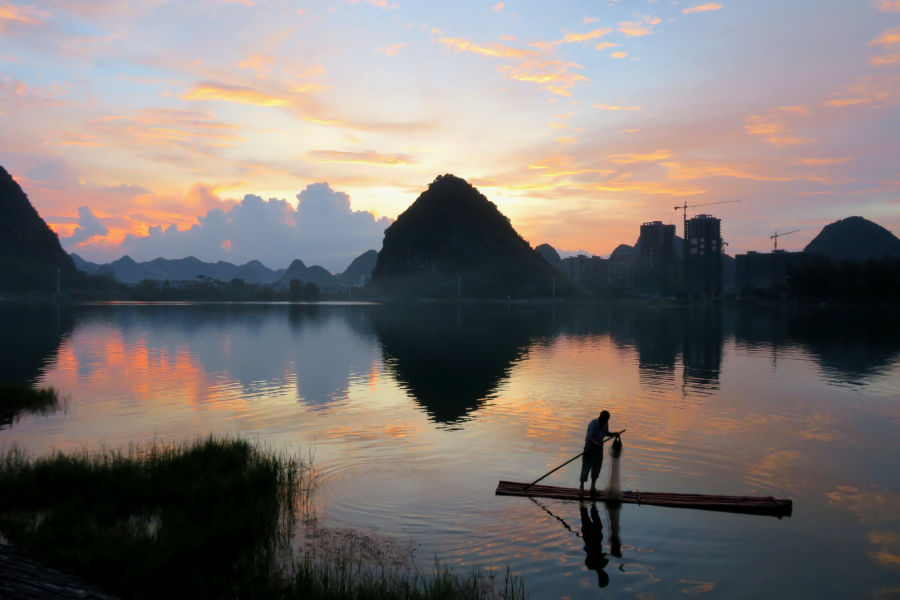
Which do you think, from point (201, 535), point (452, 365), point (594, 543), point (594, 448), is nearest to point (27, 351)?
point (452, 365)

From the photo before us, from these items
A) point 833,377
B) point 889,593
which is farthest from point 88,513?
point 833,377

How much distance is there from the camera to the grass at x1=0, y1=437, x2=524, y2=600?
1017 centimetres

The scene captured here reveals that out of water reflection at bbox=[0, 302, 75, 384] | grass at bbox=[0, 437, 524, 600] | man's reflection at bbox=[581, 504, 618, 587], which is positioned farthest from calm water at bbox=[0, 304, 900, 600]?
grass at bbox=[0, 437, 524, 600]

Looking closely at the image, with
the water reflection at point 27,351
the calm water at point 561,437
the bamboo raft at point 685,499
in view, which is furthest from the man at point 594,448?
the water reflection at point 27,351

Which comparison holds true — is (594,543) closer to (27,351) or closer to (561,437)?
(561,437)

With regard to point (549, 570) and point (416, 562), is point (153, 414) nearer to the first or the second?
point (416, 562)

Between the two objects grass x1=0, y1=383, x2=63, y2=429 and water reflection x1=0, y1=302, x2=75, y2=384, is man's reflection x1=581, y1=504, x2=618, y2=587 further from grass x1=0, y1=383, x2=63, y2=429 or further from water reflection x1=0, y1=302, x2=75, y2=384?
water reflection x1=0, y1=302, x2=75, y2=384

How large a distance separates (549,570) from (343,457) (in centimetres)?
983

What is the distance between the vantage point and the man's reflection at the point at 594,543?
1223 cm

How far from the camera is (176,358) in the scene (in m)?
49.3

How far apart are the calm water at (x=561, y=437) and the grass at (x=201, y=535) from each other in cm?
109

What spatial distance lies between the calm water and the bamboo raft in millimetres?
237

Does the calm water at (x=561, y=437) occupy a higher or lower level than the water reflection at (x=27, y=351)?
lower

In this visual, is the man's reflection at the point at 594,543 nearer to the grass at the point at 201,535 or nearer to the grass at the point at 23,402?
the grass at the point at 201,535
